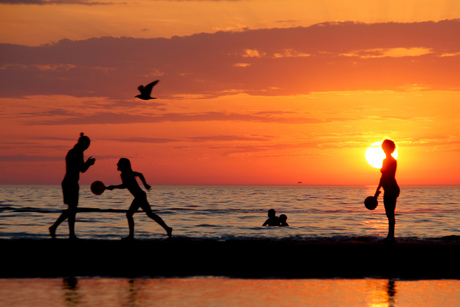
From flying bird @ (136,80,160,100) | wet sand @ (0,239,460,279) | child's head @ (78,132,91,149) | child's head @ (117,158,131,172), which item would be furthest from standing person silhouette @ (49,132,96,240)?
flying bird @ (136,80,160,100)

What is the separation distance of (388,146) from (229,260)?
13.4 feet

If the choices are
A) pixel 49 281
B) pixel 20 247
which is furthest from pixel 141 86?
pixel 49 281

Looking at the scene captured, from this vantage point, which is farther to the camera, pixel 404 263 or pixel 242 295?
pixel 404 263

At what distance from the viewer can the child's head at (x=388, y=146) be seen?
12.5 m

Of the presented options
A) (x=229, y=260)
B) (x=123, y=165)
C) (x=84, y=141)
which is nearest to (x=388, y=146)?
(x=229, y=260)

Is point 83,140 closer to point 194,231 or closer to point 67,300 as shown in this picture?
point 67,300

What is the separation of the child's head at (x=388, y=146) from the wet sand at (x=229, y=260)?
1955mm

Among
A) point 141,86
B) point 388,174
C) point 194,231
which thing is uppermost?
point 141,86

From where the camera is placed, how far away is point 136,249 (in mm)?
11305

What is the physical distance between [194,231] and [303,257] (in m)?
17.6

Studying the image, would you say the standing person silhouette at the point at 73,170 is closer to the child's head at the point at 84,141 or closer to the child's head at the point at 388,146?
the child's head at the point at 84,141

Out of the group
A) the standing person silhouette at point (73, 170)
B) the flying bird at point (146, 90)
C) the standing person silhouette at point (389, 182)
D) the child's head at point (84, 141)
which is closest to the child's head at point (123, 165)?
the standing person silhouette at point (73, 170)

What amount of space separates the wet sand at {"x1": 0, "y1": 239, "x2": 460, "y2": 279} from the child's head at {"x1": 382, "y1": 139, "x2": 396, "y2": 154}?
1955 mm

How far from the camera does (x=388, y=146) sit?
491 inches
